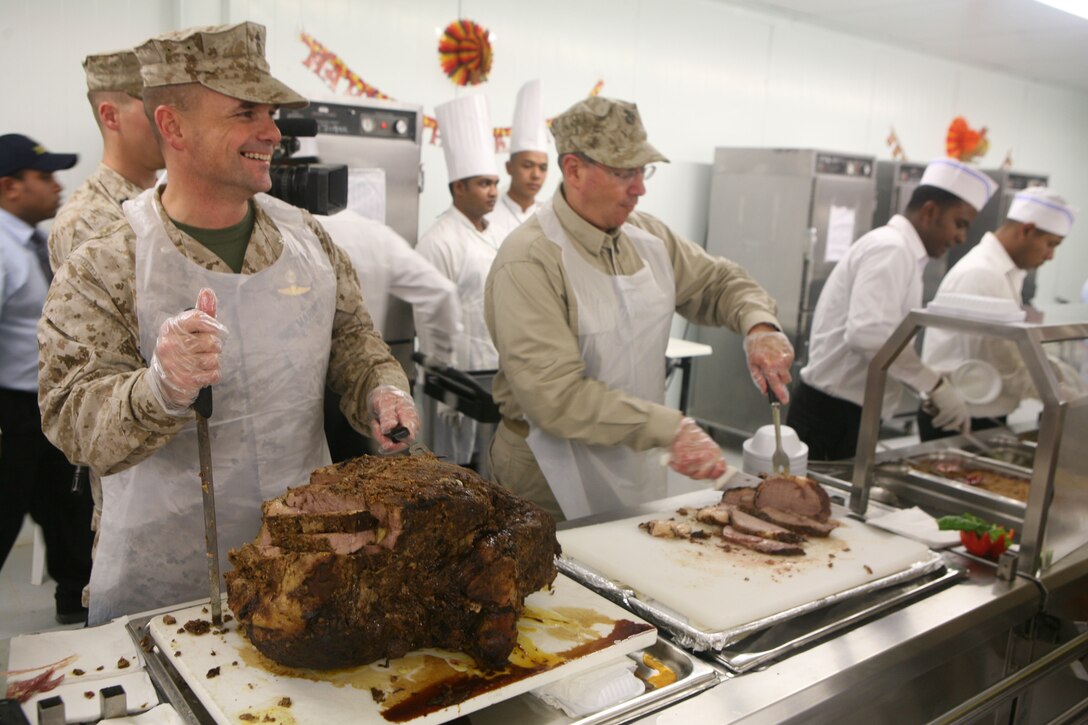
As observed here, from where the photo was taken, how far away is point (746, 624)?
5.18ft

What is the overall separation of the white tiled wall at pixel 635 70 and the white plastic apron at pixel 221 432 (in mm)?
2961

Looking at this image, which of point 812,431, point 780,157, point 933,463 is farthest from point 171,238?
point 780,157

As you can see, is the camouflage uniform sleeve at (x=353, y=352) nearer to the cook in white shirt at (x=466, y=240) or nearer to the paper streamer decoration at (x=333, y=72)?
the cook in white shirt at (x=466, y=240)

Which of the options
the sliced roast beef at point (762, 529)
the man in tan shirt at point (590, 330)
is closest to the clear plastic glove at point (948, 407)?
the man in tan shirt at point (590, 330)

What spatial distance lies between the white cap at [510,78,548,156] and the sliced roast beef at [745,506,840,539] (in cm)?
356

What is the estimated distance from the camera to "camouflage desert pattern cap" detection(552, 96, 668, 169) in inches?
96.3

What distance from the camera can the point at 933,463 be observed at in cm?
300

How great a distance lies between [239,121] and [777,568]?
148 cm

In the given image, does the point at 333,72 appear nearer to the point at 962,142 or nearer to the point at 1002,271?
the point at 1002,271

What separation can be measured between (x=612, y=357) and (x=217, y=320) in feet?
4.09

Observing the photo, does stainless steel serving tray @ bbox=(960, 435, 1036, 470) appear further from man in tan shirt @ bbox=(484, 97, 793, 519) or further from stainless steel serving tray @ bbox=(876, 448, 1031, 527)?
man in tan shirt @ bbox=(484, 97, 793, 519)

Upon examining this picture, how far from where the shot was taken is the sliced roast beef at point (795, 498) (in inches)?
82.0

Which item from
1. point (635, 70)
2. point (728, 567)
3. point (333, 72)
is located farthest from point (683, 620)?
point (635, 70)

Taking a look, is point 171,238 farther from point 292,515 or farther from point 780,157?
point 780,157
